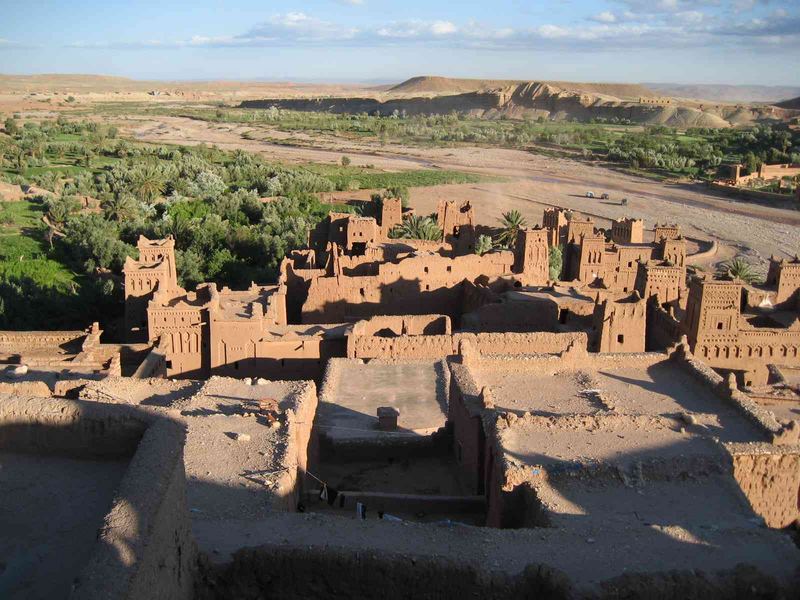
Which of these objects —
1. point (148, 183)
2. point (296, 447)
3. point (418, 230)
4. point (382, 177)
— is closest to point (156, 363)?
point (296, 447)

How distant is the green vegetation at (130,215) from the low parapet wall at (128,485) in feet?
64.6

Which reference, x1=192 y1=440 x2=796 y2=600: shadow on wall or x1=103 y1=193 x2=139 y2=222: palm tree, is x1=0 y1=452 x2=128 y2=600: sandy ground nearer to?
x1=192 y1=440 x2=796 y2=600: shadow on wall

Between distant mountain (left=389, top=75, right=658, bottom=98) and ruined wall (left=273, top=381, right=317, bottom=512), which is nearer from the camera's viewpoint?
ruined wall (left=273, top=381, right=317, bottom=512)

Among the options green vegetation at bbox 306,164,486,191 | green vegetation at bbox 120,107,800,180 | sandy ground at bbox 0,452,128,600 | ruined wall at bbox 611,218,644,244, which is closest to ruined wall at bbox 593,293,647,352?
ruined wall at bbox 611,218,644,244

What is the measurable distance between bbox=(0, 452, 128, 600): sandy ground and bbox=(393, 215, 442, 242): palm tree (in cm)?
2411

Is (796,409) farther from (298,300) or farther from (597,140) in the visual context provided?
(597,140)

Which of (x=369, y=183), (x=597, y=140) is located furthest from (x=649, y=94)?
(x=369, y=183)

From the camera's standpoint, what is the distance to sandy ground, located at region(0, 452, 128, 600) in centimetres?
524

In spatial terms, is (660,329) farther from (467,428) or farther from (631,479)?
(631,479)

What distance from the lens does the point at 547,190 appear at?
59062 millimetres

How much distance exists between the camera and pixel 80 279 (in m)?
30.9

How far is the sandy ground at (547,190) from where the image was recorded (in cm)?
4678

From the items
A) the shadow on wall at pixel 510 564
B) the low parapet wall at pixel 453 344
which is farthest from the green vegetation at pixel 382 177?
the shadow on wall at pixel 510 564

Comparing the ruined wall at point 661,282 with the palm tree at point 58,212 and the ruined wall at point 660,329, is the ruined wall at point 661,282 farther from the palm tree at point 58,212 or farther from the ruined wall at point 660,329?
the palm tree at point 58,212
